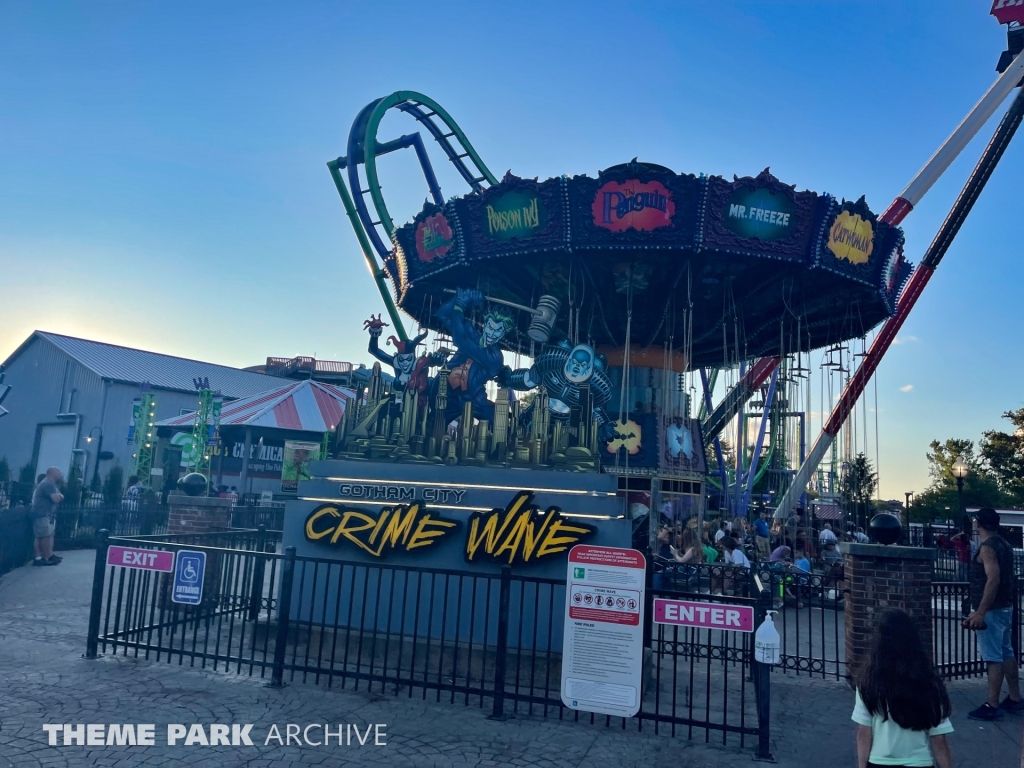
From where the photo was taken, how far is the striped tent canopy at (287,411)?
117 ft

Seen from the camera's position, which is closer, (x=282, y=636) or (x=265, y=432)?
(x=282, y=636)

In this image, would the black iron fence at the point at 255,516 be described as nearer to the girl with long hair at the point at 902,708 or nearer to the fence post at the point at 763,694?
the fence post at the point at 763,694

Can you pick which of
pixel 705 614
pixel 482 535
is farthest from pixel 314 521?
pixel 705 614

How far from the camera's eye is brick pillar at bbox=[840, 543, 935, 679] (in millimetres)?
7832

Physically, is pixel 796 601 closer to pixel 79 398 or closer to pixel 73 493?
pixel 73 493

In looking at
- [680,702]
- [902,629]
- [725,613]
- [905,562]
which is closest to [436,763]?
[725,613]

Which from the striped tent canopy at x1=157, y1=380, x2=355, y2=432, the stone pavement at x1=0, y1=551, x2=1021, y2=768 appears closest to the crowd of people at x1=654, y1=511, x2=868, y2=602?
the stone pavement at x1=0, y1=551, x2=1021, y2=768

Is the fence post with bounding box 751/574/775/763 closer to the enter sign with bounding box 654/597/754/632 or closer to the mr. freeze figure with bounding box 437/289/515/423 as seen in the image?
the enter sign with bounding box 654/597/754/632

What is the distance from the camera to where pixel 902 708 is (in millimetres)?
3342

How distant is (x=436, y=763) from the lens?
17.7 ft

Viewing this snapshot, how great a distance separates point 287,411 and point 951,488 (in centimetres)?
4508

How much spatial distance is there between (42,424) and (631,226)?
42.8 metres

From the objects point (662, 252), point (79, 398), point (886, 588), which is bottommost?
point (886, 588)

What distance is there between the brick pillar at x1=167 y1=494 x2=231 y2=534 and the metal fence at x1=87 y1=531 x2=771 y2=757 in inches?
29.0
